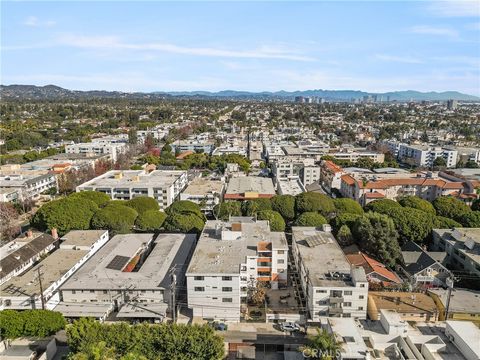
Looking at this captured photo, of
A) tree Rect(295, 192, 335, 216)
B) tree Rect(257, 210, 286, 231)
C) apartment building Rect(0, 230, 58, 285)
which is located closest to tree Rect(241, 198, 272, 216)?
tree Rect(257, 210, 286, 231)

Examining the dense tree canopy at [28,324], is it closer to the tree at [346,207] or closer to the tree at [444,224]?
the tree at [346,207]

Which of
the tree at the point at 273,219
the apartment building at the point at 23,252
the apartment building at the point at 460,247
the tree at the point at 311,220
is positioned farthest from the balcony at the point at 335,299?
the apartment building at the point at 23,252

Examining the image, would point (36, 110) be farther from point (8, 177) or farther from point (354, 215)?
point (354, 215)

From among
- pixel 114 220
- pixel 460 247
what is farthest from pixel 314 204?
pixel 114 220

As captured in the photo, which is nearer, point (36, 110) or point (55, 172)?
point (55, 172)

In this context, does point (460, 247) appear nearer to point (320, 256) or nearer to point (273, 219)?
point (320, 256)

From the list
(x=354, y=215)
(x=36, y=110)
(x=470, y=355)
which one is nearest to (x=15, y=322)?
(x=470, y=355)
